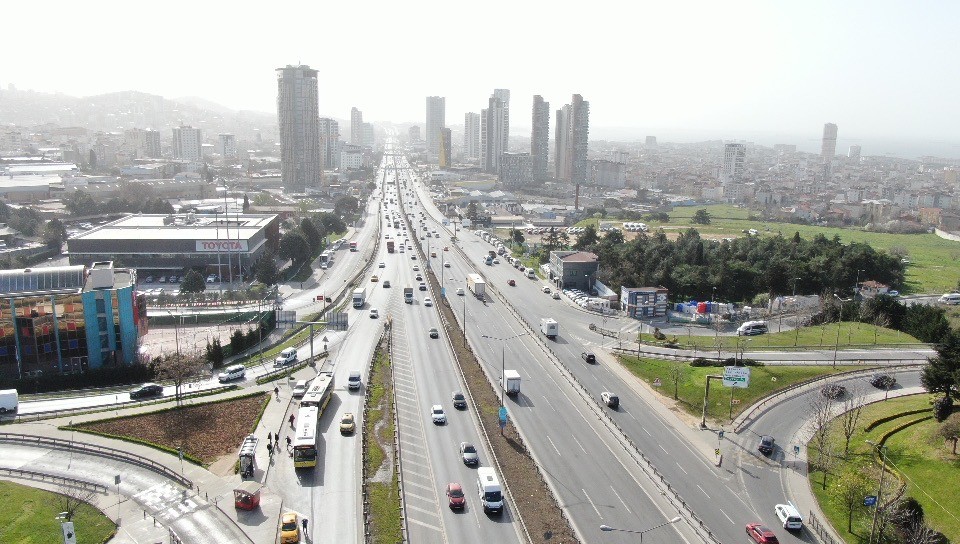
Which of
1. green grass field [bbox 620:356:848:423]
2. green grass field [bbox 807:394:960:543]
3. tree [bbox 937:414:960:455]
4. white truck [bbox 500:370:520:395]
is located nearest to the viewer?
green grass field [bbox 807:394:960:543]

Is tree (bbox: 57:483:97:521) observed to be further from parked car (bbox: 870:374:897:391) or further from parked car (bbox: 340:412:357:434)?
parked car (bbox: 870:374:897:391)

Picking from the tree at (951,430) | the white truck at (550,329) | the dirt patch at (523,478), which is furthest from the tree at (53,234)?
the tree at (951,430)

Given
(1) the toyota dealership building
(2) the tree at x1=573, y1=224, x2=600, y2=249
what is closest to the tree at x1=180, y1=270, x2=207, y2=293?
(1) the toyota dealership building

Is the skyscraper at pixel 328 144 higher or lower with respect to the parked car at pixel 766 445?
higher

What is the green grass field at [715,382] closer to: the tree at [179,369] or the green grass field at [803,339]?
the green grass field at [803,339]

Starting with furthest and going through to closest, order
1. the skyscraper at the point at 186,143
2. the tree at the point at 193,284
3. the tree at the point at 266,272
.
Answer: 1. the skyscraper at the point at 186,143
2. the tree at the point at 266,272
3. the tree at the point at 193,284

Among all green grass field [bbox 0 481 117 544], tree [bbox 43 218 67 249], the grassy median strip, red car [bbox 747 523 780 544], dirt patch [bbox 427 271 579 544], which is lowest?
red car [bbox 747 523 780 544]

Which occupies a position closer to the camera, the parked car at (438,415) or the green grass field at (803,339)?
the parked car at (438,415)

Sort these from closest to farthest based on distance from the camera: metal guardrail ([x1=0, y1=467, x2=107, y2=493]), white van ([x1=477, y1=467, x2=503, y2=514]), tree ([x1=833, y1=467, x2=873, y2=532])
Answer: white van ([x1=477, y1=467, x2=503, y2=514]), tree ([x1=833, y1=467, x2=873, y2=532]), metal guardrail ([x1=0, y1=467, x2=107, y2=493])
